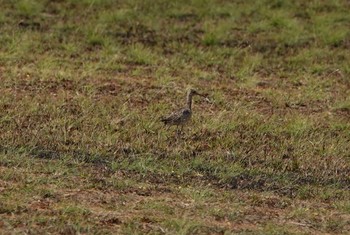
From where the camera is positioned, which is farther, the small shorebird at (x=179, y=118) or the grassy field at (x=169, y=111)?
the small shorebird at (x=179, y=118)

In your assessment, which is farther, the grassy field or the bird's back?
the bird's back

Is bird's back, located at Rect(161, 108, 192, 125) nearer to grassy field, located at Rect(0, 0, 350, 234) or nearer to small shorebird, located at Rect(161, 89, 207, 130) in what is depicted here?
small shorebird, located at Rect(161, 89, 207, 130)

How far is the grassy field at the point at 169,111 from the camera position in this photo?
6359mm

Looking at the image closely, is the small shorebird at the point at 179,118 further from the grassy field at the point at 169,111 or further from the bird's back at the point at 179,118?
the grassy field at the point at 169,111

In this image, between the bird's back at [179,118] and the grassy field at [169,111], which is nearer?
the grassy field at [169,111]

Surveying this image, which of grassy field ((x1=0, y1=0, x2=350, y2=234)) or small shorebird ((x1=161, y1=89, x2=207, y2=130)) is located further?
small shorebird ((x1=161, y1=89, x2=207, y2=130))

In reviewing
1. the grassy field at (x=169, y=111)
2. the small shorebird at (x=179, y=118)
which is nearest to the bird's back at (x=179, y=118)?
the small shorebird at (x=179, y=118)

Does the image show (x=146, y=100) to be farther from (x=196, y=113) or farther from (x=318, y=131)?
(x=318, y=131)

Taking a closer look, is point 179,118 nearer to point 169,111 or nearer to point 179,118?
point 179,118

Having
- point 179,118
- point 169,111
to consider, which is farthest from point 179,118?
point 169,111

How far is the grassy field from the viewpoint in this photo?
6359mm

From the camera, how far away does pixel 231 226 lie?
6.12 meters

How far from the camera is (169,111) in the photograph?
9.42m

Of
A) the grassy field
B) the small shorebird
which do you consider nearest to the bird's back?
the small shorebird
